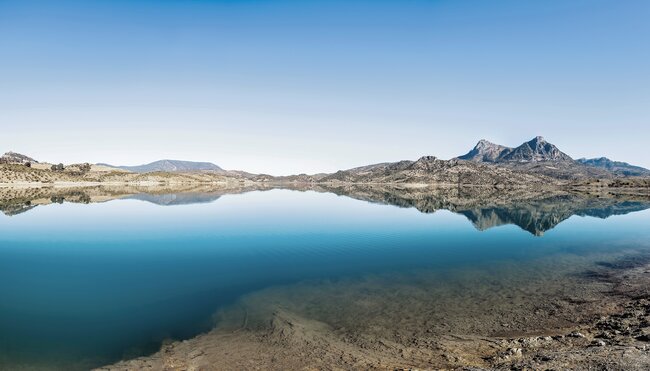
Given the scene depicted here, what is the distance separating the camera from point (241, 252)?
43438mm

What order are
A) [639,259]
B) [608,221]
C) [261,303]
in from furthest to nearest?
[608,221] → [639,259] → [261,303]

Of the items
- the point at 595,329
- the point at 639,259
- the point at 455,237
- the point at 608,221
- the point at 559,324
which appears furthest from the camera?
the point at 608,221

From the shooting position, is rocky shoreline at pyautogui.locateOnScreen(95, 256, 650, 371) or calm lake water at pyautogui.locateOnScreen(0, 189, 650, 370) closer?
rocky shoreline at pyautogui.locateOnScreen(95, 256, 650, 371)

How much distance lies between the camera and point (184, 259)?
129ft

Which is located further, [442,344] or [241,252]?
[241,252]

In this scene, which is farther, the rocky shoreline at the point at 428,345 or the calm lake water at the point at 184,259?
the calm lake water at the point at 184,259

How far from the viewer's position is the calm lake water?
68.3ft

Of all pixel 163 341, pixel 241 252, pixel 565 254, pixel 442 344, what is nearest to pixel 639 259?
pixel 565 254

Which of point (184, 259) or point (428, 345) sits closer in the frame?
point (428, 345)

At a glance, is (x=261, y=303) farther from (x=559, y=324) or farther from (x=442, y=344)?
(x=559, y=324)

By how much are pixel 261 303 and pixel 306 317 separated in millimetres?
3986

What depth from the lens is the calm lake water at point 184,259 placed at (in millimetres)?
20812

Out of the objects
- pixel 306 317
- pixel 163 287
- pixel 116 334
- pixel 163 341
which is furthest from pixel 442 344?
pixel 163 287

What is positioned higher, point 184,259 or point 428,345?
point 184,259
